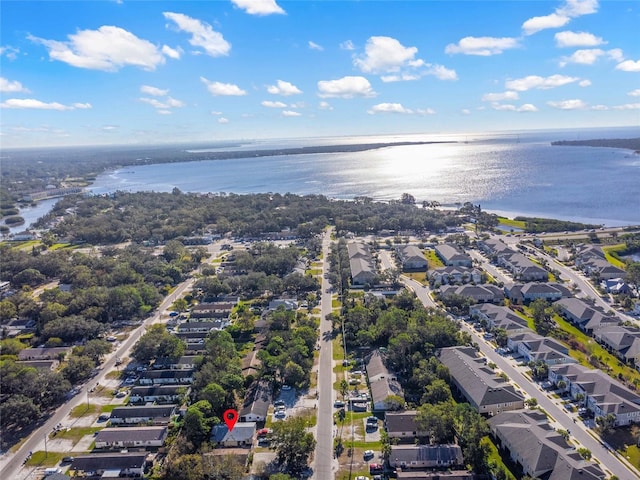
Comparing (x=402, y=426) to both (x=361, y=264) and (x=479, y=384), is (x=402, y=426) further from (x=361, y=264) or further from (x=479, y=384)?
(x=361, y=264)

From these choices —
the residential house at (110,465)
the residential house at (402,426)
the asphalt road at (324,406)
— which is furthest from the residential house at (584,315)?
the residential house at (110,465)

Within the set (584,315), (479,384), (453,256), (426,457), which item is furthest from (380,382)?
(453,256)

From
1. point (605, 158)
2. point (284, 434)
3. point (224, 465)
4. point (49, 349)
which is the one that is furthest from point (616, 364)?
point (605, 158)

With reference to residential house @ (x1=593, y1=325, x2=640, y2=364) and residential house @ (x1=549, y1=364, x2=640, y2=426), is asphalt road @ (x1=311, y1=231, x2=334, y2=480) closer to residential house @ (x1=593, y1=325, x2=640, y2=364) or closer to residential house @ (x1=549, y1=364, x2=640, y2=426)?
residential house @ (x1=549, y1=364, x2=640, y2=426)

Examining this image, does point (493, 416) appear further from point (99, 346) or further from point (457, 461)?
point (99, 346)

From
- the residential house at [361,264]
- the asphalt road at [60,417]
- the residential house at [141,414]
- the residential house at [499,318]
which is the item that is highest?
the residential house at [361,264]

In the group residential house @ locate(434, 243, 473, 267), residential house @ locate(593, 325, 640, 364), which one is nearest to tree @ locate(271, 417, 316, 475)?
residential house @ locate(593, 325, 640, 364)

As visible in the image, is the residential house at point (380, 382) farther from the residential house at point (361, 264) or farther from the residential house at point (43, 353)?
the residential house at point (43, 353)
